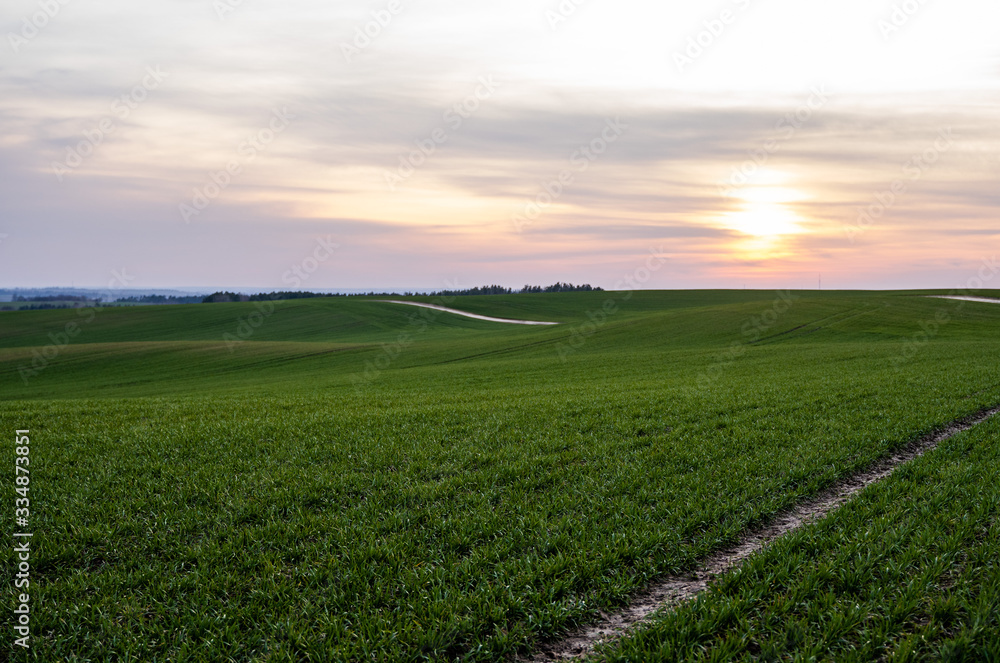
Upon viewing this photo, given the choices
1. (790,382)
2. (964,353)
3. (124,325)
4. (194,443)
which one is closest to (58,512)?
(194,443)

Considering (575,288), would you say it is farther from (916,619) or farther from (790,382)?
(916,619)
